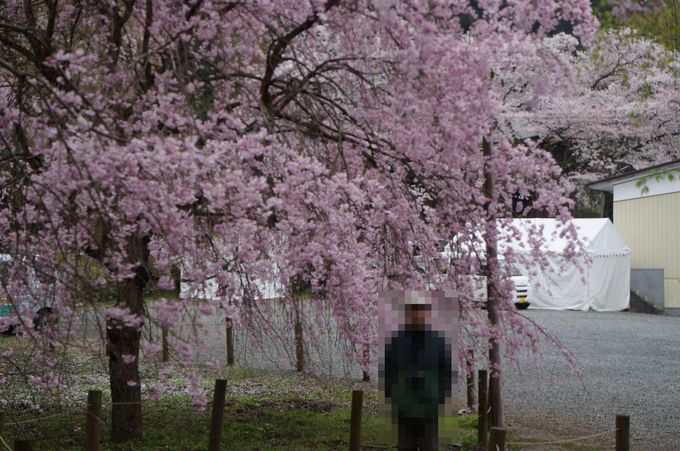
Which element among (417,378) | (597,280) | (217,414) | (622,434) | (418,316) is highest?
(418,316)

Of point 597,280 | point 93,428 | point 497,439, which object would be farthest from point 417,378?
point 597,280

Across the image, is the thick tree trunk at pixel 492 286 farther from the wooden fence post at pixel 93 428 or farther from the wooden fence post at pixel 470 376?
the wooden fence post at pixel 93 428

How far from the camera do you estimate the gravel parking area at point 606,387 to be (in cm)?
891

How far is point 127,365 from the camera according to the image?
6863mm

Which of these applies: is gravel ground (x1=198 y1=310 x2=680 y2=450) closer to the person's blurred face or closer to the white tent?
the person's blurred face

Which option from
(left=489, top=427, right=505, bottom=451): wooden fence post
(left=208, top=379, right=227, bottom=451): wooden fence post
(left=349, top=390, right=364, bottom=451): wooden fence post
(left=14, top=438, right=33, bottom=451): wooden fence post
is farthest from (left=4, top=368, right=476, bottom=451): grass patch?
(left=14, top=438, right=33, bottom=451): wooden fence post

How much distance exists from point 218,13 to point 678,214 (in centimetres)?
2093

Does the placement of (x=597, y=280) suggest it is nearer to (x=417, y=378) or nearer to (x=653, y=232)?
(x=653, y=232)

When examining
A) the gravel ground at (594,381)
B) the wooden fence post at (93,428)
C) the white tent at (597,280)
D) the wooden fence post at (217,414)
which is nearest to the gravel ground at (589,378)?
the gravel ground at (594,381)

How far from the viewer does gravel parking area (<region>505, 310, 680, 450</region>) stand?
8914 millimetres

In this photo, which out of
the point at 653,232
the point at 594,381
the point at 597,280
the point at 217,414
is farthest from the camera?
the point at 653,232

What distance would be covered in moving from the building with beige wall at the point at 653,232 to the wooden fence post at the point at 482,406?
1723 centimetres

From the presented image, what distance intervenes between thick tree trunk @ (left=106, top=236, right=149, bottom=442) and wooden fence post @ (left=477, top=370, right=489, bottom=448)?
2.87m

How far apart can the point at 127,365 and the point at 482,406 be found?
3.07 m
